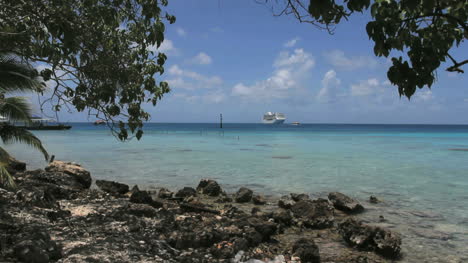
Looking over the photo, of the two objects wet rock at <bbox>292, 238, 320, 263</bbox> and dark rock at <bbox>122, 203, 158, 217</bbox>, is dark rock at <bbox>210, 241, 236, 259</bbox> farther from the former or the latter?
dark rock at <bbox>122, 203, 158, 217</bbox>

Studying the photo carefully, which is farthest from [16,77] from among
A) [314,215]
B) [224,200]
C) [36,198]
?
[314,215]

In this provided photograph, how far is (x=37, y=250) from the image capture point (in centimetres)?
388

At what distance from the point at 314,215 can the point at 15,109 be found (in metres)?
6.20

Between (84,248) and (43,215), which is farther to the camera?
(43,215)

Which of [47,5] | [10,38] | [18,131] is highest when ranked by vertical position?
[47,5]

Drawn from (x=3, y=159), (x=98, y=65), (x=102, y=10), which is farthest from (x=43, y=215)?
(x=102, y=10)

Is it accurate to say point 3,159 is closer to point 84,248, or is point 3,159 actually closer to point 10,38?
point 10,38

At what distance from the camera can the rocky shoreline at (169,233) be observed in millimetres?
4512

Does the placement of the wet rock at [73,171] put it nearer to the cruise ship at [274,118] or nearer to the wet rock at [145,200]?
the wet rock at [145,200]

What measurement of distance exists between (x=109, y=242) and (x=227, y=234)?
1730 mm

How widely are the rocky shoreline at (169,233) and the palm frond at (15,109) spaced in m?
1.45

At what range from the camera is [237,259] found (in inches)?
190

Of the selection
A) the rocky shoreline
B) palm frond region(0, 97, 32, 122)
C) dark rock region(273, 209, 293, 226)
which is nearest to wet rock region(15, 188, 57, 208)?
the rocky shoreline

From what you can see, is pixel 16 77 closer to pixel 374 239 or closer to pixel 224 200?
pixel 224 200
